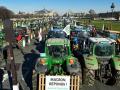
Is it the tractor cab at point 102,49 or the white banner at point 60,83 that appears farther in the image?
the tractor cab at point 102,49

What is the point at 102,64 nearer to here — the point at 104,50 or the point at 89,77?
the point at 104,50

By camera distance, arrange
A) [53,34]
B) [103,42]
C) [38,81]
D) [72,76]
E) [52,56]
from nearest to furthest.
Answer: [72,76]
[38,81]
[52,56]
[103,42]
[53,34]

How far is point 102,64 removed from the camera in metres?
14.8

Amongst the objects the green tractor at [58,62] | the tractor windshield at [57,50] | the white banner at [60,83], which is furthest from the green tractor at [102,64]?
the white banner at [60,83]

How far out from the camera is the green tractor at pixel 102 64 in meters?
13.7

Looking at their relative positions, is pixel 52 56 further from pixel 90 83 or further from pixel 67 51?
pixel 90 83

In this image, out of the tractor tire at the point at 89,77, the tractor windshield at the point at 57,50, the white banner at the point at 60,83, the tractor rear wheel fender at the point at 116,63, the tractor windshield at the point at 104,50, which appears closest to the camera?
the white banner at the point at 60,83

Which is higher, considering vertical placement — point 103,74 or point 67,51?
point 67,51

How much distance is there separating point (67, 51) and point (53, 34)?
16.3m

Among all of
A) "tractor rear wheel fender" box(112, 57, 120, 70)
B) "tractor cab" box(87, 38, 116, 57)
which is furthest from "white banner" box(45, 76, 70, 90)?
"tractor cab" box(87, 38, 116, 57)

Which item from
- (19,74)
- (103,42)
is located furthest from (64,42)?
(19,74)

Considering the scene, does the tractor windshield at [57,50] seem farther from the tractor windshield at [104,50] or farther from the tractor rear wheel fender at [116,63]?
the tractor rear wheel fender at [116,63]

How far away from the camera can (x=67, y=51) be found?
15.1 meters

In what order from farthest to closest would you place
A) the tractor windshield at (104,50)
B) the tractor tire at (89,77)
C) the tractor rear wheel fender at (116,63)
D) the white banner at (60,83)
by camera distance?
1. the tractor windshield at (104,50)
2. the tractor rear wheel fender at (116,63)
3. the tractor tire at (89,77)
4. the white banner at (60,83)
